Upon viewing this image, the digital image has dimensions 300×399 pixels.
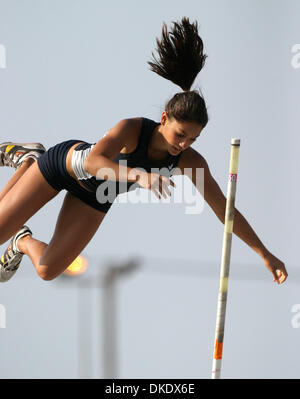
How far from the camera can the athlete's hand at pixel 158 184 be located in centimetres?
349

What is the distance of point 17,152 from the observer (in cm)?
534

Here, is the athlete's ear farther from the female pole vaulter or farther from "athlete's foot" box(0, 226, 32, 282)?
"athlete's foot" box(0, 226, 32, 282)

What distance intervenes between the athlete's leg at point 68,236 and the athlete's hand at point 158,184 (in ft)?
4.28

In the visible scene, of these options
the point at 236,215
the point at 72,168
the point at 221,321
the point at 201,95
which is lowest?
the point at 221,321

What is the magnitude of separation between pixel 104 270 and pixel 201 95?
1.29 metres

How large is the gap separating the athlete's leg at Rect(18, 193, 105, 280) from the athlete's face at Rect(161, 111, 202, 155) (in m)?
0.84

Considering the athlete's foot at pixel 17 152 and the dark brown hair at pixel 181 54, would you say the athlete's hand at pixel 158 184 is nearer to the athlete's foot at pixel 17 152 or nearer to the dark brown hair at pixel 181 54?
the dark brown hair at pixel 181 54

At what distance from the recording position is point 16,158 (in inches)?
209

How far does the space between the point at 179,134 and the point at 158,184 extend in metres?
0.78

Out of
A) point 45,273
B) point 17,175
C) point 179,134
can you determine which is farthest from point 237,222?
point 17,175

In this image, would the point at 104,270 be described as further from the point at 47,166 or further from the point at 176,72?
the point at 176,72

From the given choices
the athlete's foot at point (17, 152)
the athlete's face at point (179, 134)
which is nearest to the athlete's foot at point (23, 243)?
the athlete's foot at point (17, 152)
